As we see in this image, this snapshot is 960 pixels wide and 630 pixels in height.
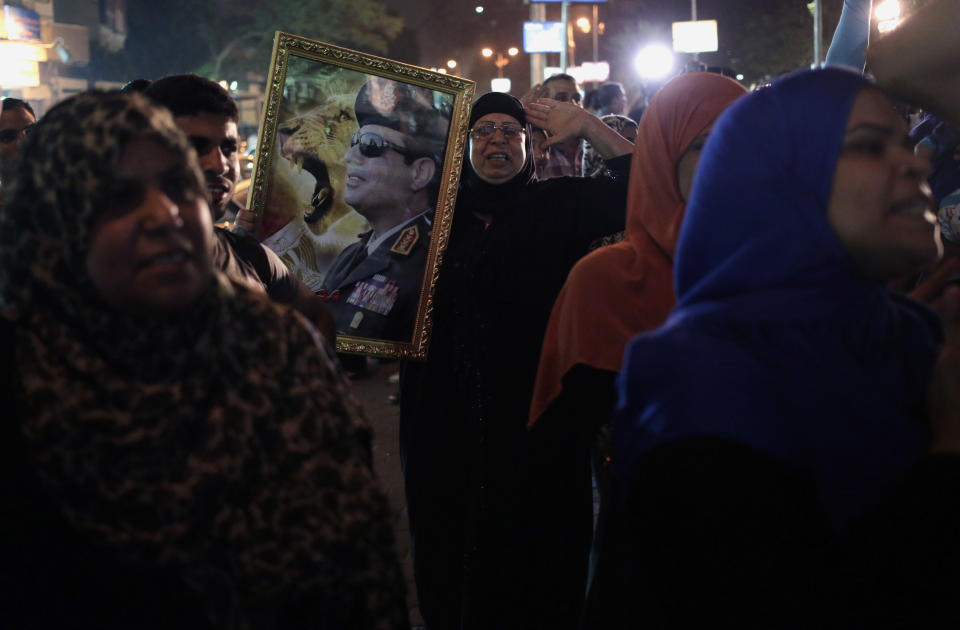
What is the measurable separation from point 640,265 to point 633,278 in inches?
1.7

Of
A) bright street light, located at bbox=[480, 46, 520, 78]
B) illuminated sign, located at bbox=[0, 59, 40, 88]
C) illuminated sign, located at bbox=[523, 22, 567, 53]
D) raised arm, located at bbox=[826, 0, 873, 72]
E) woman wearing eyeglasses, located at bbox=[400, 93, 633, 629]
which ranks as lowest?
woman wearing eyeglasses, located at bbox=[400, 93, 633, 629]

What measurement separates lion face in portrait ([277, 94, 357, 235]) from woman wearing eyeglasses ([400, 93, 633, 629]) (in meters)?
0.50

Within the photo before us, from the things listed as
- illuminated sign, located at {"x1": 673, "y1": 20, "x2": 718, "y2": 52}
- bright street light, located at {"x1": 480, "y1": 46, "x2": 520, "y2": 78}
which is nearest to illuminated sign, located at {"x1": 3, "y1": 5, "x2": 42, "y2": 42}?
illuminated sign, located at {"x1": 673, "y1": 20, "x2": 718, "y2": 52}

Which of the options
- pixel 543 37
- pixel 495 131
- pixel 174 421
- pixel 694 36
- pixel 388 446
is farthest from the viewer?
pixel 694 36

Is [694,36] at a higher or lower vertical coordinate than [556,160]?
higher

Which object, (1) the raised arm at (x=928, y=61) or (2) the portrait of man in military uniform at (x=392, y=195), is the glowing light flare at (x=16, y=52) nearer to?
(2) the portrait of man in military uniform at (x=392, y=195)

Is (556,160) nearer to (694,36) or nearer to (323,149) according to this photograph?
(323,149)

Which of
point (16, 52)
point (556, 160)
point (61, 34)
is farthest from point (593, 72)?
point (556, 160)

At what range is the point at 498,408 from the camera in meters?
3.18

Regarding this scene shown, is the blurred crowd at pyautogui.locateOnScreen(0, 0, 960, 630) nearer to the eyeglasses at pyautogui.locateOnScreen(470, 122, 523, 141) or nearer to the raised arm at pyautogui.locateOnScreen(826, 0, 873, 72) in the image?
the raised arm at pyautogui.locateOnScreen(826, 0, 873, 72)

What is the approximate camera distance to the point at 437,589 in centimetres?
334

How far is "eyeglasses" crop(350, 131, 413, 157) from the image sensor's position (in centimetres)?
312

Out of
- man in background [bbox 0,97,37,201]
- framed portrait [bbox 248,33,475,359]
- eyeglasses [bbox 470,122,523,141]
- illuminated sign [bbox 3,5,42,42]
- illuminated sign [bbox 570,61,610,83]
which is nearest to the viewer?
framed portrait [bbox 248,33,475,359]

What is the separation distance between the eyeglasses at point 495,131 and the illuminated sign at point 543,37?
2138 centimetres
